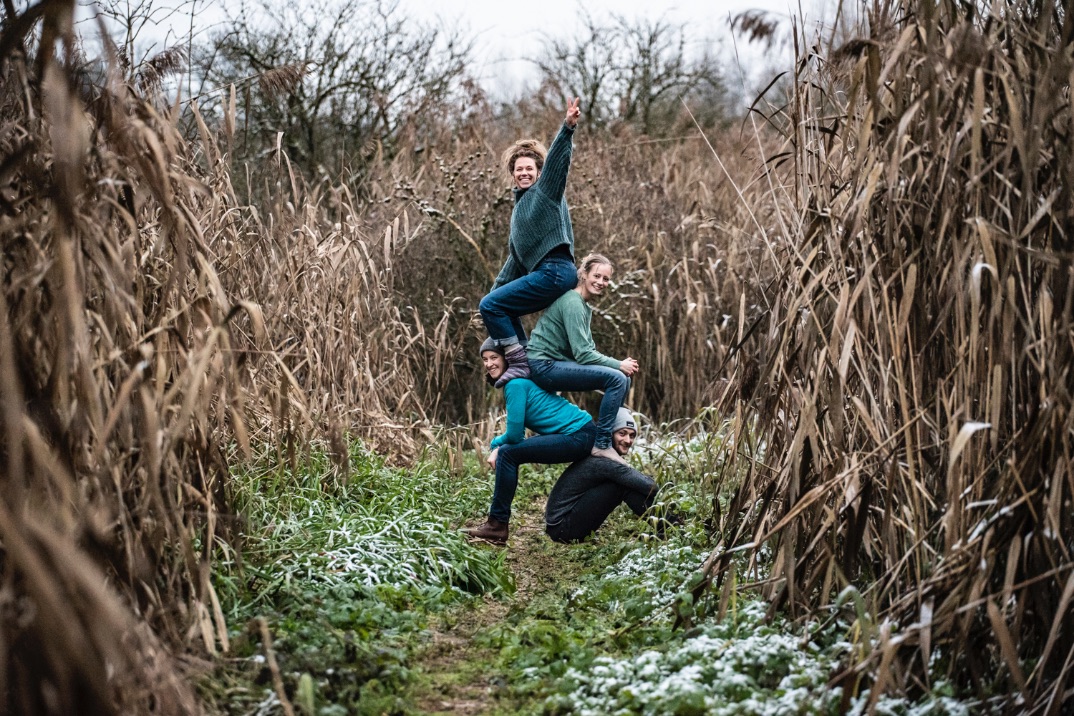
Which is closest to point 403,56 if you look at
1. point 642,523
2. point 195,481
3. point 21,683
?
point 642,523

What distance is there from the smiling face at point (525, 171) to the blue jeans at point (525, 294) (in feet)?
1.40

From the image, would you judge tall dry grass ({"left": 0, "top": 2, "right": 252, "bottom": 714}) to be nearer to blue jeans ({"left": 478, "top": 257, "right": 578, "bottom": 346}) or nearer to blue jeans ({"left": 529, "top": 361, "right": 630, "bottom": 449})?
blue jeans ({"left": 529, "top": 361, "right": 630, "bottom": 449})

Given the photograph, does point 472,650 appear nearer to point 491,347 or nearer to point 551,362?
point 551,362

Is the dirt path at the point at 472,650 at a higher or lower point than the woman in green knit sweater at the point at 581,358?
lower

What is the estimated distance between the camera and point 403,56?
9930 mm

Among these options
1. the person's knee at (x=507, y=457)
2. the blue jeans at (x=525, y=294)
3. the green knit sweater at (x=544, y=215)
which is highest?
the green knit sweater at (x=544, y=215)

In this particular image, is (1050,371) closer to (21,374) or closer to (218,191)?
(21,374)

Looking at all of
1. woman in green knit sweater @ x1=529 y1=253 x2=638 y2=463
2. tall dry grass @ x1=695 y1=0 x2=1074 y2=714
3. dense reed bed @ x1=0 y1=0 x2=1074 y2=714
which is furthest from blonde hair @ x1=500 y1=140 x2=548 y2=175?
tall dry grass @ x1=695 y1=0 x2=1074 y2=714

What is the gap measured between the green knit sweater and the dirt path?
1515 mm

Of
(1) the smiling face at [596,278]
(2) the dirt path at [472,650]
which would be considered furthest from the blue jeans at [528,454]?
(1) the smiling face at [596,278]

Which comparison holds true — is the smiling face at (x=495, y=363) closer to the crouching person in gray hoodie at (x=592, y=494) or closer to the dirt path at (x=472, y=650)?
the crouching person in gray hoodie at (x=592, y=494)

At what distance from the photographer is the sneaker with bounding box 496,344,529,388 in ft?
16.0

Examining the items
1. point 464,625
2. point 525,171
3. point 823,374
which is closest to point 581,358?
point 525,171

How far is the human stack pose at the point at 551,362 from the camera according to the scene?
4.74 metres
